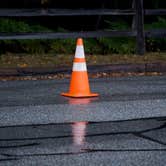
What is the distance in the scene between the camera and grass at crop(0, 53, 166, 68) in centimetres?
1653

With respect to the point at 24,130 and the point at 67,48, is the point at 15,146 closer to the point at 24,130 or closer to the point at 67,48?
the point at 24,130

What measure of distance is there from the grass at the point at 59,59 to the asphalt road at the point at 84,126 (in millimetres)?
3143

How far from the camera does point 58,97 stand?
11.9 metres

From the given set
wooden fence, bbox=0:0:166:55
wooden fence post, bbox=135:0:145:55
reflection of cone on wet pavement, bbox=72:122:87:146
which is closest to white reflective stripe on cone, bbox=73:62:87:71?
reflection of cone on wet pavement, bbox=72:122:87:146

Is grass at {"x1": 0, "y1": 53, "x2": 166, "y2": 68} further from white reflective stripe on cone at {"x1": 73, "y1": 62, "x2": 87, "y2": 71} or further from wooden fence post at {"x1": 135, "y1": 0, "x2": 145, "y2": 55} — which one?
white reflective stripe on cone at {"x1": 73, "y1": 62, "x2": 87, "y2": 71}

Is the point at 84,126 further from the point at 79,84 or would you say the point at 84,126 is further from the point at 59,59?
the point at 59,59

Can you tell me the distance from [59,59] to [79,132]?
871 centimetres

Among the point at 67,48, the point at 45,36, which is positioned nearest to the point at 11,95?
the point at 45,36

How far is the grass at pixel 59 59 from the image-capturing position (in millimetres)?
16533

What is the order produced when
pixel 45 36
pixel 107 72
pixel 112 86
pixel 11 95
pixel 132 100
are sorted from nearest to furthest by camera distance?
pixel 132 100 < pixel 11 95 < pixel 112 86 < pixel 107 72 < pixel 45 36

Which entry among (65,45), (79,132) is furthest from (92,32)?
(79,132)

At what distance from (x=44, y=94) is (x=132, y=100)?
163cm

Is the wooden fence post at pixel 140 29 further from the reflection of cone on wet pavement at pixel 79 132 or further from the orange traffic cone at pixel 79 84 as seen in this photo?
the reflection of cone on wet pavement at pixel 79 132

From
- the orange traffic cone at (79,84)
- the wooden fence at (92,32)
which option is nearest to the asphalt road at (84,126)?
the orange traffic cone at (79,84)
